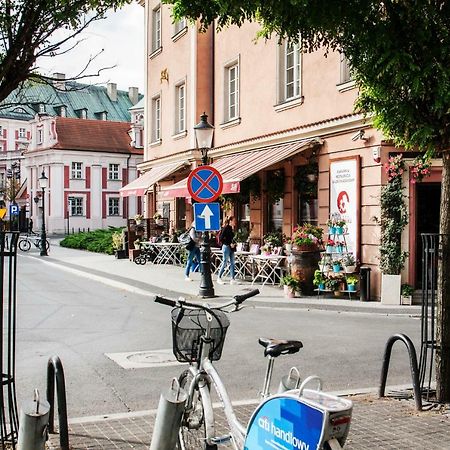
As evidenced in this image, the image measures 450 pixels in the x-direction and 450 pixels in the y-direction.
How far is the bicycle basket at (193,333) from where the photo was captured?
401 centimetres

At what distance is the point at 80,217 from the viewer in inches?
2527

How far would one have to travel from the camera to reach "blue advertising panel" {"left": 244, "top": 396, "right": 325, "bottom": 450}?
2.63 m

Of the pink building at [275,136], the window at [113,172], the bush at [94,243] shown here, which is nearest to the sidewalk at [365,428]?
the pink building at [275,136]

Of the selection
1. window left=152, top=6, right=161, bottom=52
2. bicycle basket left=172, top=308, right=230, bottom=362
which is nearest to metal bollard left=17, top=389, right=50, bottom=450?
bicycle basket left=172, top=308, right=230, bottom=362

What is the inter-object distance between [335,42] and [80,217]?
196 feet

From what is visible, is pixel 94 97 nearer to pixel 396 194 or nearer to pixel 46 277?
pixel 46 277

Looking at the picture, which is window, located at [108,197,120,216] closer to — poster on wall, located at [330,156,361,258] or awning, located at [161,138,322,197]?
awning, located at [161,138,322,197]

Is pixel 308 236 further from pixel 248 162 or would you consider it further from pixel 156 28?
pixel 156 28

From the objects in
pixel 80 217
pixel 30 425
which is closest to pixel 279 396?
pixel 30 425

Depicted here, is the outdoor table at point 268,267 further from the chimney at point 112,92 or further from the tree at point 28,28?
the chimney at point 112,92

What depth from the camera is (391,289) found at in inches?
531

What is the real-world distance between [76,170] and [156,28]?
1483 inches

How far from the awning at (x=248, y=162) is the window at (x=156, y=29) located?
9.90 m

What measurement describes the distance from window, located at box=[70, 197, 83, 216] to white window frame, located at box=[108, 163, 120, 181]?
4098 millimetres
